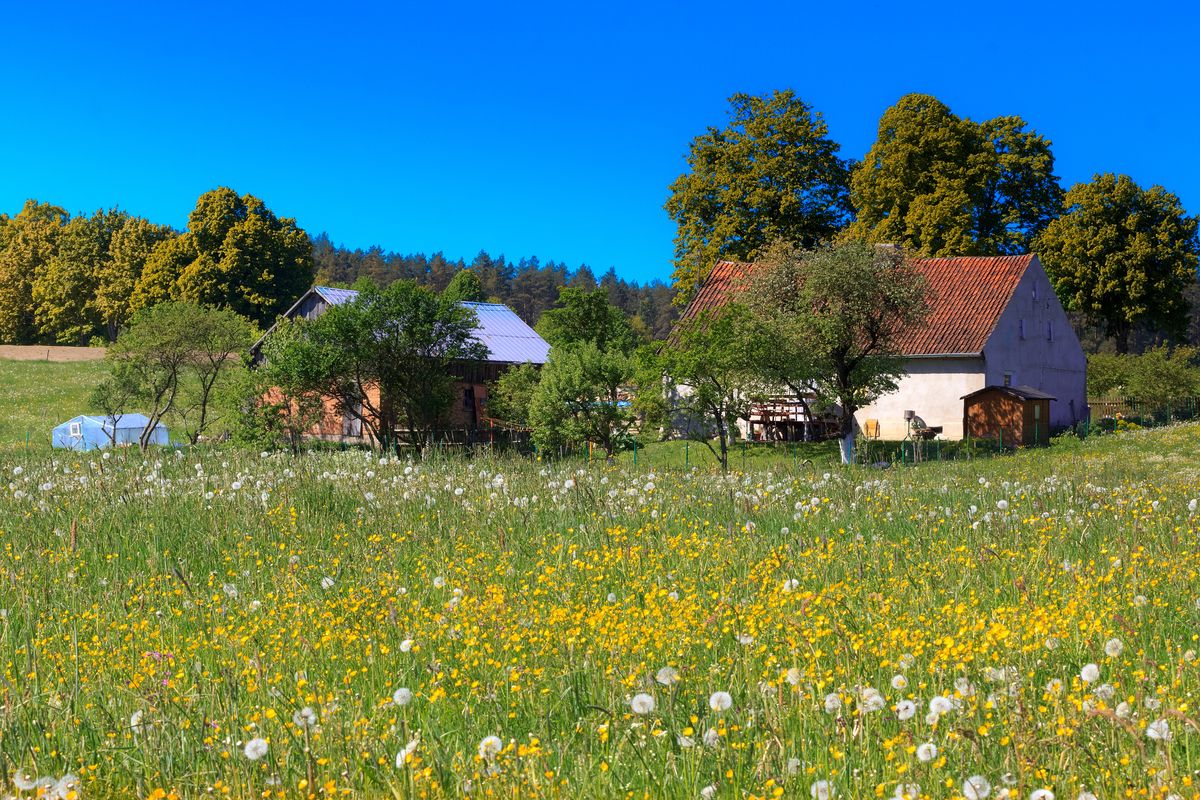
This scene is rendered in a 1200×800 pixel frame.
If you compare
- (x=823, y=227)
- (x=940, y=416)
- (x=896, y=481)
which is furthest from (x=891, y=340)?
(x=896, y=481)

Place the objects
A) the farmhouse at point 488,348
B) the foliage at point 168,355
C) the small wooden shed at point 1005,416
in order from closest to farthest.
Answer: the foliage at point 168,355
the small wooden shed at point 1005,416
the farmhouse at point 488,348

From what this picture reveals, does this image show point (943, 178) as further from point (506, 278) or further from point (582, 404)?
point (506, 278)

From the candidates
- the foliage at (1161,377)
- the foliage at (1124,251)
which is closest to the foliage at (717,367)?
the foliage at (1161,377)

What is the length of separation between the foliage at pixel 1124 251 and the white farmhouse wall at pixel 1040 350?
6.34 m

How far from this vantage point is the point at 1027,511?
9.70 m

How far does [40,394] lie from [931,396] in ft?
138

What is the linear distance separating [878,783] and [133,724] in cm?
290

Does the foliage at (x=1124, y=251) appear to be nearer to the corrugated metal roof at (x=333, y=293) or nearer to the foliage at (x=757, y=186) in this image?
the foliage at (x=757, y=186)

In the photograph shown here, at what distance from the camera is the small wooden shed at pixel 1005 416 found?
3541 cm

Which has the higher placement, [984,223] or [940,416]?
[984,223]

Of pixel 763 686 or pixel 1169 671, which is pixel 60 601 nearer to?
pixel 763 686

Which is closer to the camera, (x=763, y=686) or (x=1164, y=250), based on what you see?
(x=763, y=686)

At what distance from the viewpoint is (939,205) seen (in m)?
46.2

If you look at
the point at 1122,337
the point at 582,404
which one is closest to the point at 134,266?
the point at 582,404
